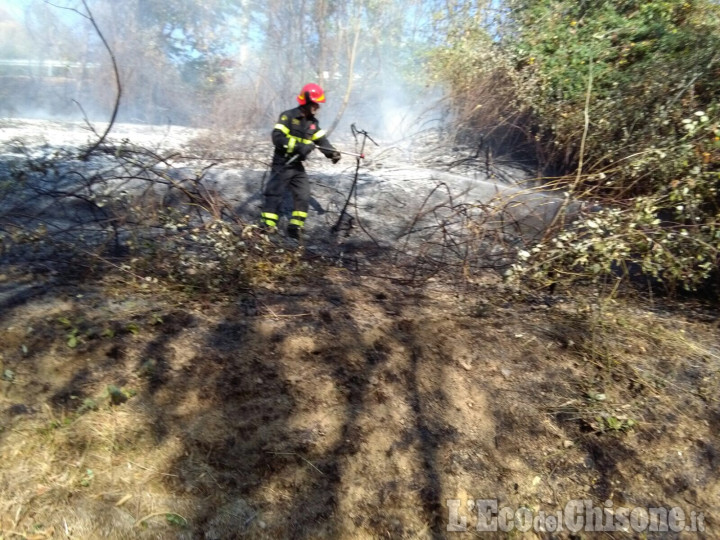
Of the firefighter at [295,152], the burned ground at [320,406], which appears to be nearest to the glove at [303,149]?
the firefighter at [295,152]

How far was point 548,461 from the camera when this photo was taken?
2.60 meters

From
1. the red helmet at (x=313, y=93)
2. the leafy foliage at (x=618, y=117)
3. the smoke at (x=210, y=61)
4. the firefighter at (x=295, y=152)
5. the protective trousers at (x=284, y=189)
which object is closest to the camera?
the leafy foliage at (x=618, y=117)

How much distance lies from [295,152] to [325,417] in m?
3.19

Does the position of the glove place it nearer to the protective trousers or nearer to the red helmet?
the protective trousers

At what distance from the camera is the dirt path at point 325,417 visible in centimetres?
224

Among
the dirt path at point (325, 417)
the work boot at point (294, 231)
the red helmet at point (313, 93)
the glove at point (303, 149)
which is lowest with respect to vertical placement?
the dirt path at point (325, 417)

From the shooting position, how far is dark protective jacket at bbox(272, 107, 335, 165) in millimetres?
4922

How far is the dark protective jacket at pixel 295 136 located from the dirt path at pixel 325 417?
1.99 metres

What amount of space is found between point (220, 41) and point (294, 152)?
417 inches

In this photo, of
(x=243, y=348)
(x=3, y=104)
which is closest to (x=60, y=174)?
(x=243, y=348)

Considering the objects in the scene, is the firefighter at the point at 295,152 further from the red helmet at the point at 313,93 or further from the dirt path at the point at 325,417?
the dirt path at the point at 325,417

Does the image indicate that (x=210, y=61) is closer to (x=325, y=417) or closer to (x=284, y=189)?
(x=284, y=189)

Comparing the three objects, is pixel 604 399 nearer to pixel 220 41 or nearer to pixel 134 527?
pixel 134 527

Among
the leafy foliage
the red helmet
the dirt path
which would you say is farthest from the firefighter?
the leafy foliage
